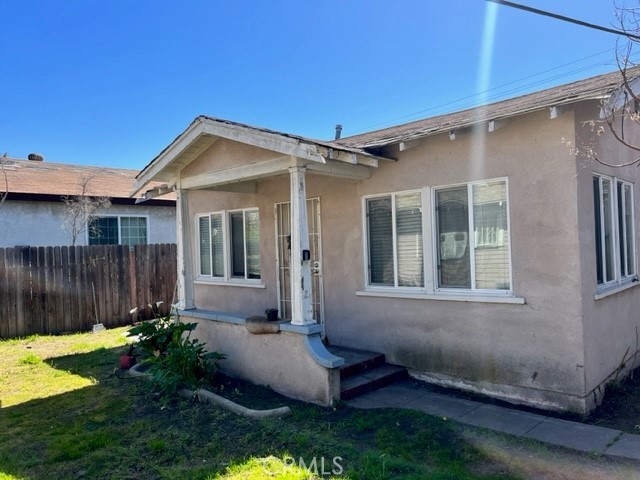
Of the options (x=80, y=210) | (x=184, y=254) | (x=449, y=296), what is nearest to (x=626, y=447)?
(x=449, y=296)

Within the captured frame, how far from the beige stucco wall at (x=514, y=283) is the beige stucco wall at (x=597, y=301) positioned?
204mm

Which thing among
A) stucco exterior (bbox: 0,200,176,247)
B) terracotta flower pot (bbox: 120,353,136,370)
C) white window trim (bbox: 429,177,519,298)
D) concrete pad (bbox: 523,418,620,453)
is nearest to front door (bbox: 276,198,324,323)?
white window trim (bbox: 429,177,519,298)

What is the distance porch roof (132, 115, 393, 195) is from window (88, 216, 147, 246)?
657 centimetres

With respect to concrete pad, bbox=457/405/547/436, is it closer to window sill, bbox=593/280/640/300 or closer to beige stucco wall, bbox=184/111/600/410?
beige stucco wall, bbox=184/111/600/410

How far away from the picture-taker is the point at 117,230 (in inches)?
558

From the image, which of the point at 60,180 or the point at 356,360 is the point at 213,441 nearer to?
the point at 356,360

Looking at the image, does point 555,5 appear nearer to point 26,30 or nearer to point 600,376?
point 600,376

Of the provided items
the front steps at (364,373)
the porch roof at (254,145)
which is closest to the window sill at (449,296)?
the front steps at (364,373)

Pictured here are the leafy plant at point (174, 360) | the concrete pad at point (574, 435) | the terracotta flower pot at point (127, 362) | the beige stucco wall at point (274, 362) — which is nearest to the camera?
the concrete pad at point (574, 435)

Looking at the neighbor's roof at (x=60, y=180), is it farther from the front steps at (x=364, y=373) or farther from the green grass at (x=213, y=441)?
the front steps at (x=364, y=373)

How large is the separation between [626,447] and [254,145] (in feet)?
17.7

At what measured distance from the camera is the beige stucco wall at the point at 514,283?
5129 mm

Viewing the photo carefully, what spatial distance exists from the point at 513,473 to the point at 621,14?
4.59 metres

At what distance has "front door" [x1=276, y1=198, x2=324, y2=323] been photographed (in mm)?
7805
